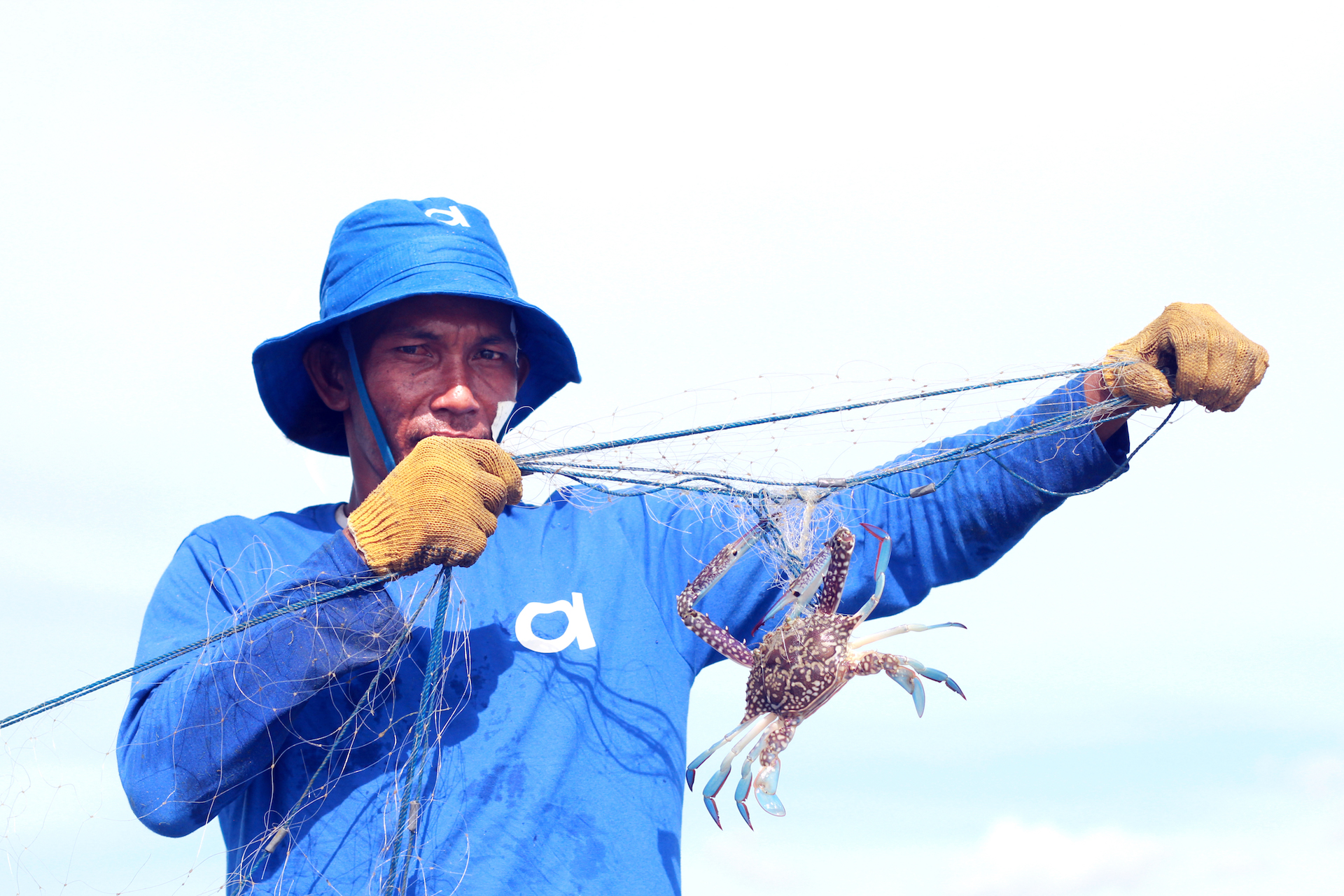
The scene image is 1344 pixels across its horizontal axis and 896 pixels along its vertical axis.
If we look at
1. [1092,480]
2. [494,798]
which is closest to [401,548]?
[494,798]

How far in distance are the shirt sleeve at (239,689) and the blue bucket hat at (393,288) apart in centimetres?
64

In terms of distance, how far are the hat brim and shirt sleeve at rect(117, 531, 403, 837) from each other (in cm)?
77

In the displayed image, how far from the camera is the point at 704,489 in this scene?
3156 millimetres

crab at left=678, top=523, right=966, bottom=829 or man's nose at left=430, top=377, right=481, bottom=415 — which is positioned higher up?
man's nose at left=430, top=377, right=481, bottom=415

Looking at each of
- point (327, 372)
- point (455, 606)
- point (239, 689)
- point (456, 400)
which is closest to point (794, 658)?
point (455, 606)

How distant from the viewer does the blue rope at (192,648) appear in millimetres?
2498

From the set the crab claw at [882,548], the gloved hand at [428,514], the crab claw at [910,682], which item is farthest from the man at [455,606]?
the crab claw at [910,682]

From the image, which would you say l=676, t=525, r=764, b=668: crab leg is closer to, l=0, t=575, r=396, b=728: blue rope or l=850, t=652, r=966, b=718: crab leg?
l=850, t=652, r=966, b=718: crab leg

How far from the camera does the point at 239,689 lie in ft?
8.23

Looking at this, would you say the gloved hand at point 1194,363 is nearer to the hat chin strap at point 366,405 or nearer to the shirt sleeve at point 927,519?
the shirt sleeve at point 927,519

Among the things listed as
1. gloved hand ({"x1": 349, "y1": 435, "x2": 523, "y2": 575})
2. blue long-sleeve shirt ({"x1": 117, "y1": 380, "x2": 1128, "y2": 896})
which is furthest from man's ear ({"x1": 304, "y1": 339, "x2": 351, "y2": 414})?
gloved hand ({"x1": 349, "y1": 435, "x2": 523, "y2": 575})

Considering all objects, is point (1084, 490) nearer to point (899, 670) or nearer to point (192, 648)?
point (899, 670)

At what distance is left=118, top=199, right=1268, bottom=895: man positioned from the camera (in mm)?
2590

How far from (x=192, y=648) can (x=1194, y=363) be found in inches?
96.2
